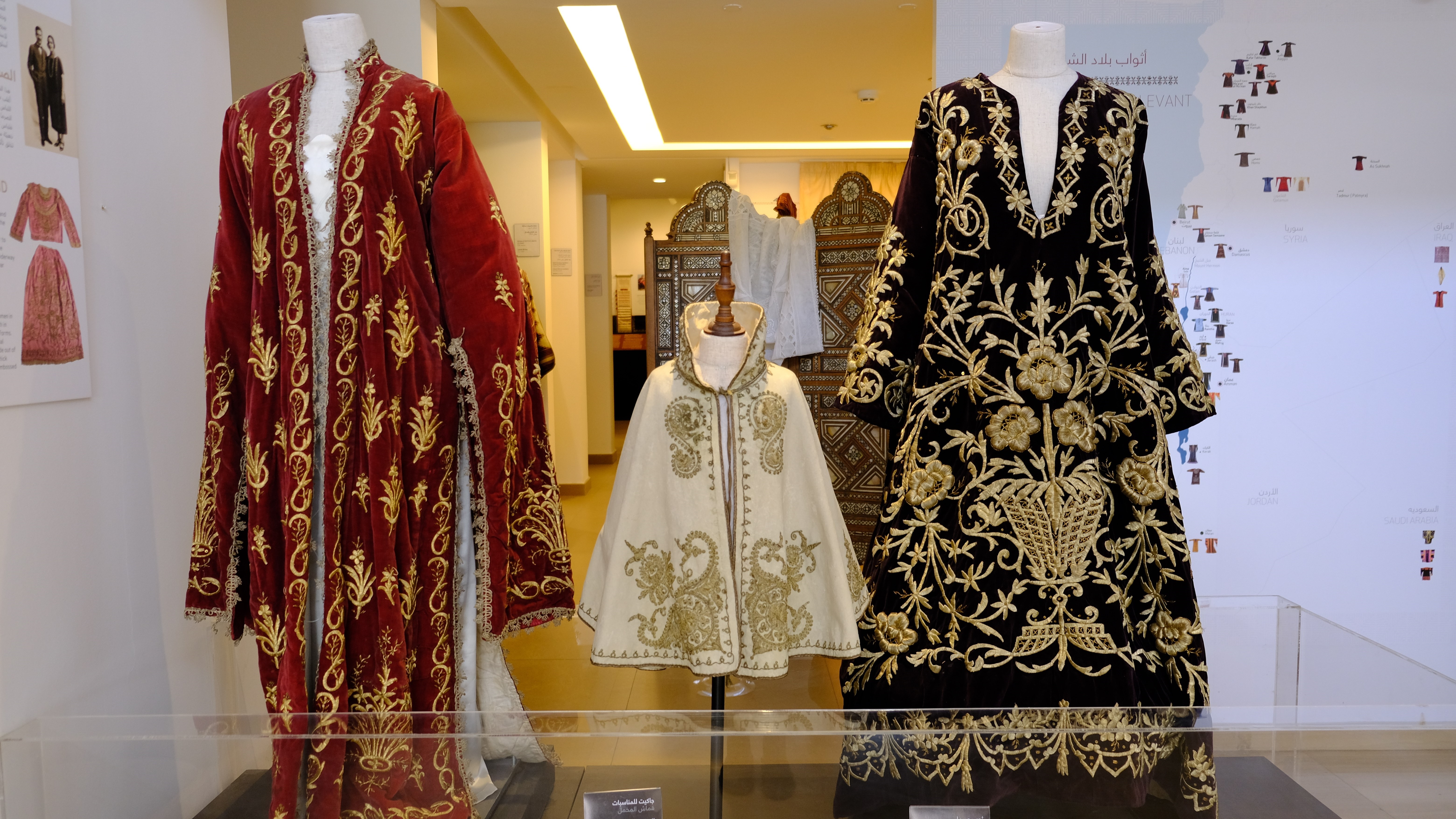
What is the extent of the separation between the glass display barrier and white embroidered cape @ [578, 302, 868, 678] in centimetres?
30

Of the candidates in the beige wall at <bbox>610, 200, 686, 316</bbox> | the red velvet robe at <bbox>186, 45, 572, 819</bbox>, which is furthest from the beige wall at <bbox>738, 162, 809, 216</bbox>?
the red velvet robe at <bbox>186, 45, 572, 819</bbox>

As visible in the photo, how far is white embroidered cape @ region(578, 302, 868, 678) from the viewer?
1.78 metres

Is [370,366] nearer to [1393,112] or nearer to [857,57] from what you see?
[1393,112]

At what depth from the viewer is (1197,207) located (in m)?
2.94

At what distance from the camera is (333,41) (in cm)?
181

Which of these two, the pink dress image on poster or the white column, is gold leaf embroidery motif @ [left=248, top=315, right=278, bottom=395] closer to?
the pink dress image on poster

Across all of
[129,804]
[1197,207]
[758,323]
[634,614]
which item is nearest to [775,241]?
[1197,207]

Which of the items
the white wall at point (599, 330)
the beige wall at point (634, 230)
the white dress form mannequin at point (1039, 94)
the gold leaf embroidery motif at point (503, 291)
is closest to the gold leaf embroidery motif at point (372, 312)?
the gold leaf embroidery motif at point (503, 291)

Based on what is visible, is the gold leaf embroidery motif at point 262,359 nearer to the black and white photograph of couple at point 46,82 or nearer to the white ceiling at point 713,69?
the black and white photograph of couple at point 46,82

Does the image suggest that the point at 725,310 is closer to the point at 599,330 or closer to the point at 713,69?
the point at 713,69

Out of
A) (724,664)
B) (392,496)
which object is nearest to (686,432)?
(724,664)

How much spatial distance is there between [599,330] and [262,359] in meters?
7.28

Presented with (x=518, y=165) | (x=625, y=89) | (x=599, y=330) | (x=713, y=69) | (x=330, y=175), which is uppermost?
(x=625, y=89)

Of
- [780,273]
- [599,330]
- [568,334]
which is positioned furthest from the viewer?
[599,330]
